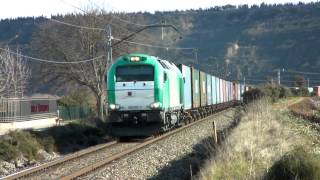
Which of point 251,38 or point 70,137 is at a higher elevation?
point 251,38

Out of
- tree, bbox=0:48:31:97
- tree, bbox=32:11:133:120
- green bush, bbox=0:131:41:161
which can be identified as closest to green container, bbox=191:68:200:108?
green bush, bbox=0:131:41:161

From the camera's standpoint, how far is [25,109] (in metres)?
45.8

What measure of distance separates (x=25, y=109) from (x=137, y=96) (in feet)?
78.5

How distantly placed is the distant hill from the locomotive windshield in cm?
10198

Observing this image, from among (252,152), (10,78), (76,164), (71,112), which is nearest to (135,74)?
(76,164)

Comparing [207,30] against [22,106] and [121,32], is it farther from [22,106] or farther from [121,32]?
[22,106]

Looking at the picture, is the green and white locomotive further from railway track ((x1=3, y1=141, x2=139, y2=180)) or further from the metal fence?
the metal fence

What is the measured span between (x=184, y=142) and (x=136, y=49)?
38.7 metres

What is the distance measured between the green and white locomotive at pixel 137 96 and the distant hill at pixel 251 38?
102m

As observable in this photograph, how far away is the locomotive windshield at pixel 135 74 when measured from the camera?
24.2m

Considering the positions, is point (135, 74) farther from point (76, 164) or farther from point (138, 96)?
point (76, 164)

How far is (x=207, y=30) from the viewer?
190m

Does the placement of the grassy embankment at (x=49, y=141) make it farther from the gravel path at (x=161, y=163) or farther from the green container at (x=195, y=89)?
the green container at (x=195, y=89)

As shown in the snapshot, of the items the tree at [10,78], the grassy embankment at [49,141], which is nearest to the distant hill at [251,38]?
the tree at [10,78]
